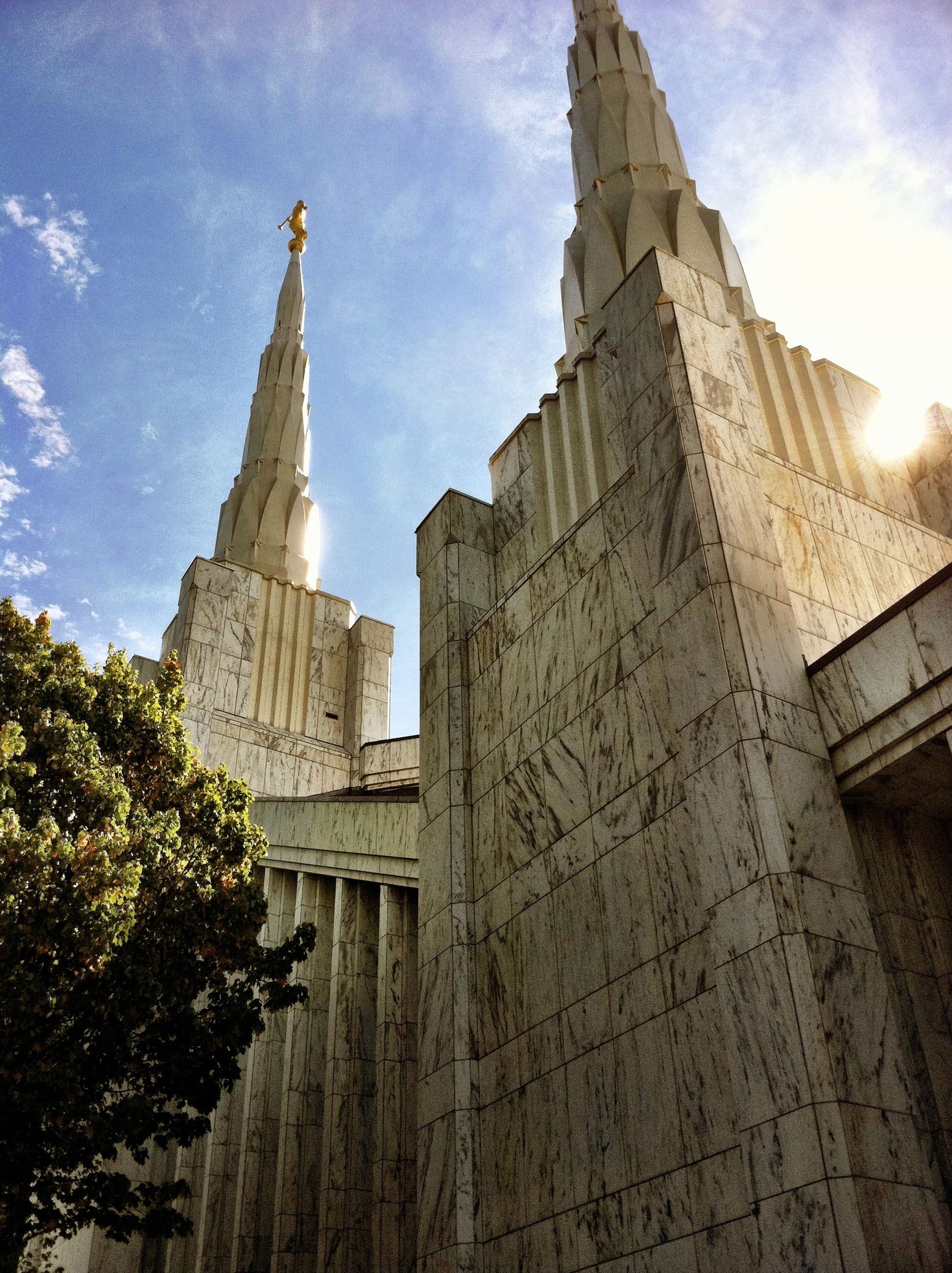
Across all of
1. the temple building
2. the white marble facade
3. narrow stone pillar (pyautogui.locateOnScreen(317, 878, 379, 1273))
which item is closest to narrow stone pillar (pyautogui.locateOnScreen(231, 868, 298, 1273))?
the temple building

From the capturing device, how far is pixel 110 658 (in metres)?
12.5

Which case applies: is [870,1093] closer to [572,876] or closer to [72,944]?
[572,876]

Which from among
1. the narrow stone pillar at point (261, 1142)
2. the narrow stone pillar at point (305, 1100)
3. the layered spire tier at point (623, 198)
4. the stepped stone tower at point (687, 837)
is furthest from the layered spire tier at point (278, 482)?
the stepped stone tower at point (687, 837)

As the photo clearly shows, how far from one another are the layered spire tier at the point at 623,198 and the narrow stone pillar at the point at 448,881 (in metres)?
4.20

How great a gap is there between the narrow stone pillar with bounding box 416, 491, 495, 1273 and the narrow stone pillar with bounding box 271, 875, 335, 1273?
2804 millimetres

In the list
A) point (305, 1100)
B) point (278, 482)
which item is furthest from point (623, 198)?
point (278, 482)

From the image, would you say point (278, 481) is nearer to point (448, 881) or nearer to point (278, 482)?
point (278, 482)

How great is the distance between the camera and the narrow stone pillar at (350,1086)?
13.7 m

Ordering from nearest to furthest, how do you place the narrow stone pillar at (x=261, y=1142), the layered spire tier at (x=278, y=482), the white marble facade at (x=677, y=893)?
the white marble facade at (x=677, y=893), the narrow stone pillar at (x=261, y=1142), the layered spire tier at (x=278, y=482)

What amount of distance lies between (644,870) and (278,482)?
944 inches

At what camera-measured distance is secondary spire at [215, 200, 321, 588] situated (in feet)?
99.9

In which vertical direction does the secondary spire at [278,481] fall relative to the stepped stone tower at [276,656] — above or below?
above

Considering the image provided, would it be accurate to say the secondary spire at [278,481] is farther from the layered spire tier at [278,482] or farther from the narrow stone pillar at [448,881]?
the narrow stone pillar at [448,881]

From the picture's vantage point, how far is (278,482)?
32156 mm
